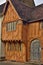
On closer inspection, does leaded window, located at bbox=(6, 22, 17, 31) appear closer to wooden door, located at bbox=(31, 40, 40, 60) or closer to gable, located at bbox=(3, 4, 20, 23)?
gable, located at bbox=(3, 4, 20, 23)

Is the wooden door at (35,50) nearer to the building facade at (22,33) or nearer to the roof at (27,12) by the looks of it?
the building facade at (22,33)

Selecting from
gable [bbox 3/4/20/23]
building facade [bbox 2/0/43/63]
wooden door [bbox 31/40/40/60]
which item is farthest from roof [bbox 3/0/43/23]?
wooden door [bbox 31/40/40/60]

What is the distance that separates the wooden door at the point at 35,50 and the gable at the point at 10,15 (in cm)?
493

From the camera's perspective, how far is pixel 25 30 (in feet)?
98.7

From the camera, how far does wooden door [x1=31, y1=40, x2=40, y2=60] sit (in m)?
28.8

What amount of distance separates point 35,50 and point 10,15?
297 inches

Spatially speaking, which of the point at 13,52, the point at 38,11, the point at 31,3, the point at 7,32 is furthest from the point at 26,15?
the point at 31,3

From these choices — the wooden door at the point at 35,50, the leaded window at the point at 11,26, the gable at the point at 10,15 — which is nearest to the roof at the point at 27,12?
the gable at the point at 10,15

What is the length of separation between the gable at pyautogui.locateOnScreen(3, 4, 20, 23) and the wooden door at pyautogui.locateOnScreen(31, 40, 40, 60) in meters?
4.93

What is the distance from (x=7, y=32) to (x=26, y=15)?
14.3 ft

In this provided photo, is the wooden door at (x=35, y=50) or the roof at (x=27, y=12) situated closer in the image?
the wooden door at (x=35, y=50)

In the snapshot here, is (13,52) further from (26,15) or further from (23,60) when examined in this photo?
(26,15)

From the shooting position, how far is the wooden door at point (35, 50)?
28750mm

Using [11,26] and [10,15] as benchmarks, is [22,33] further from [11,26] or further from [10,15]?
[10,15]
